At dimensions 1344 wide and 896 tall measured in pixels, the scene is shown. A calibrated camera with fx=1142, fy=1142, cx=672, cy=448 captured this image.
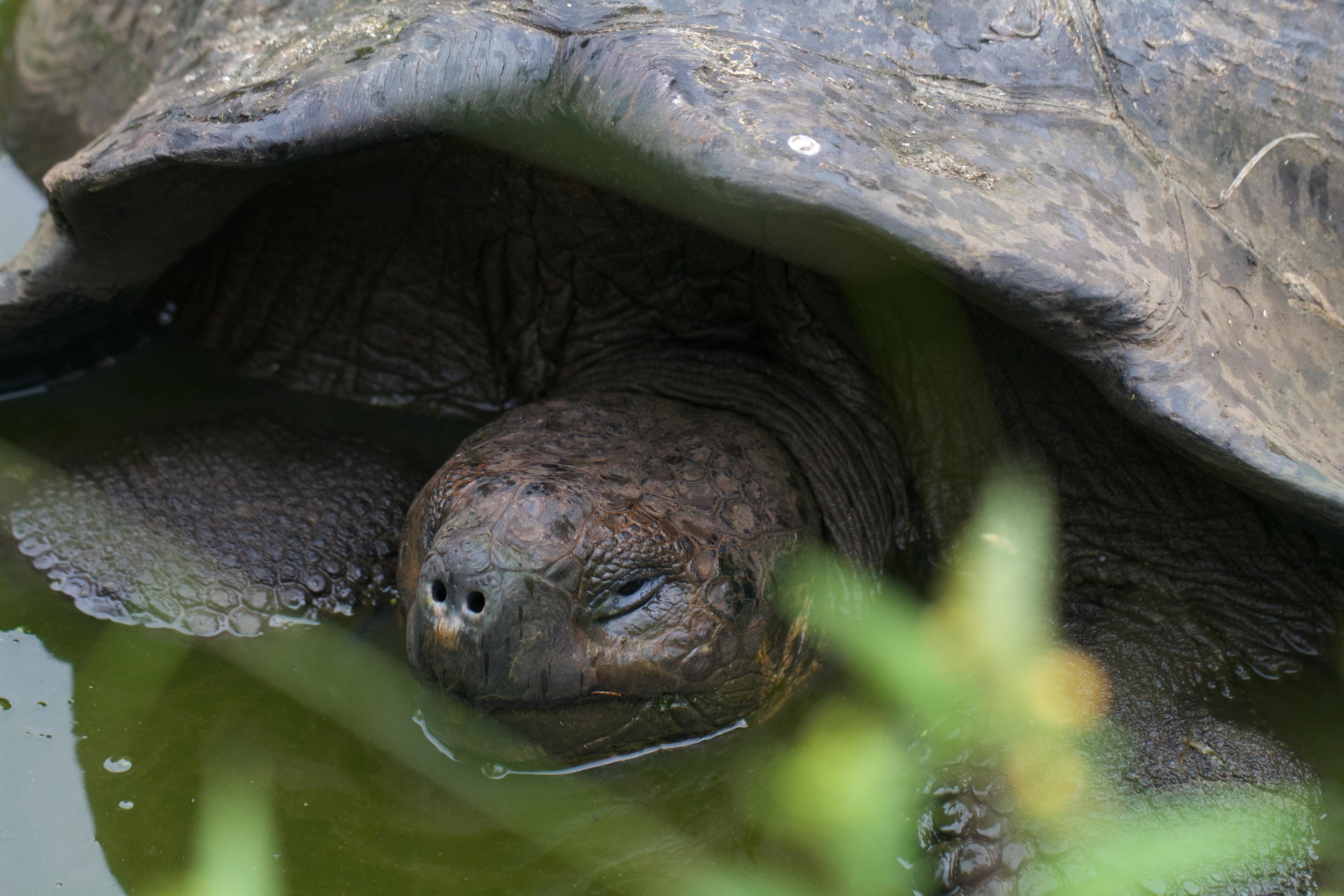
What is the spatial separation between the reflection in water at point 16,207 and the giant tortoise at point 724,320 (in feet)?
2.26

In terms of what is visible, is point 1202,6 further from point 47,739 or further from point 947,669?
point 47,739

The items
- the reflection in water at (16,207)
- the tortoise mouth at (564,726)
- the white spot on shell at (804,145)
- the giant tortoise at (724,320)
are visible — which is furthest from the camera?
the reflection in water at (16,207)

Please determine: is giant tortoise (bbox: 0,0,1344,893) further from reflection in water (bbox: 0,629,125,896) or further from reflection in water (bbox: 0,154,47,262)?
reflection in water (bbox: 0,154,47,262)

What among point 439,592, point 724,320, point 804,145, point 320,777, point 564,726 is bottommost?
point 320,777

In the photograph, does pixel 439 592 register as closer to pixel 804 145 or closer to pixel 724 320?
pixel 804 145

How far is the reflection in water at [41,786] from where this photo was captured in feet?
4.99

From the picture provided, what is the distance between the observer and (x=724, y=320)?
2.21m

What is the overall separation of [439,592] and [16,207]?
228 cm

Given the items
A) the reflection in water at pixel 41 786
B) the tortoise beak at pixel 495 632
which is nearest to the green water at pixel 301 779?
the reflection in water at pixel 41 786

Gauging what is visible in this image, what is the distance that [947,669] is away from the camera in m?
1.96

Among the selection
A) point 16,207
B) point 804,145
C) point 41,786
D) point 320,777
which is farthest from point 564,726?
point 16,207

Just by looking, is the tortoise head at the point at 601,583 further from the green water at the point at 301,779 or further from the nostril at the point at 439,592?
the green water at the point at 301,779

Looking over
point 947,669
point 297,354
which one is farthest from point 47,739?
point 947,669

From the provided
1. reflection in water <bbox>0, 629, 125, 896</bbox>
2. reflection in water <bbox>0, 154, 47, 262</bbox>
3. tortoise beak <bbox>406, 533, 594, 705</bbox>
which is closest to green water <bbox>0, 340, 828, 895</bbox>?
reflection in water <bbox>0, 629, 125, 896</bbox>
